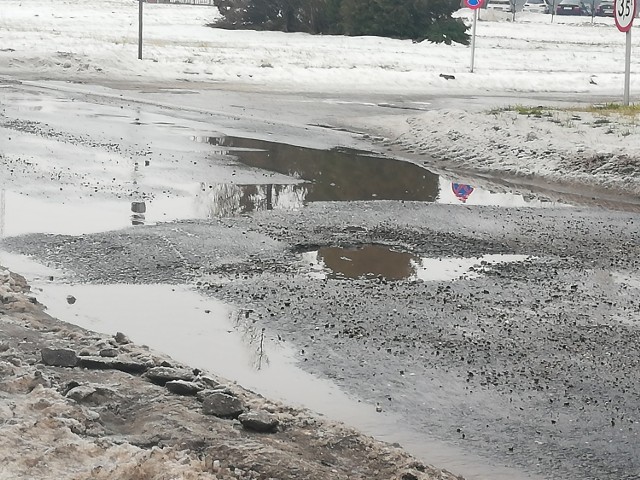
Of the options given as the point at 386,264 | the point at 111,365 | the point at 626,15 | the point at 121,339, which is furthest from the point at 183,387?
the point at 626,15

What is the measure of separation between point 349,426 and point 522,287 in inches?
125

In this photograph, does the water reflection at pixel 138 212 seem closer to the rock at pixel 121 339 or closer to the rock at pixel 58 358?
the rock at pixel 121 339

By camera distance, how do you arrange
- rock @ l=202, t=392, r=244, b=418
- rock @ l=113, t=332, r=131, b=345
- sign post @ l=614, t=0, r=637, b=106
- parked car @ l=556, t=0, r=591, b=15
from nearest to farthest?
1. rock @ l=202, t=392, r=244, b=418
2. rock @ l=113, t=332, r=131, b=345
3. sign post @ l=614, t=0, r=637, b=106
4. parked car @ l=556, t=0, r=591, b=15

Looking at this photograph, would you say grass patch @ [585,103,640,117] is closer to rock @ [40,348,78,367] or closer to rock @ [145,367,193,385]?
rock @ [145,367,193,385]

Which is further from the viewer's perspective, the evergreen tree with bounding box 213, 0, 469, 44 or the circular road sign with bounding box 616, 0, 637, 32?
the evergreen tree with bounding box 213, 0, 469, 44

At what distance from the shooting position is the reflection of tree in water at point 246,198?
1101 centimetres

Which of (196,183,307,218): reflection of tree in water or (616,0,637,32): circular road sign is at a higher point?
(616,0,637,32): circular road sign

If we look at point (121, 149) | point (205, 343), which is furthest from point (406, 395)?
point (121, 149)

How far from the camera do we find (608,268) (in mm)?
9008

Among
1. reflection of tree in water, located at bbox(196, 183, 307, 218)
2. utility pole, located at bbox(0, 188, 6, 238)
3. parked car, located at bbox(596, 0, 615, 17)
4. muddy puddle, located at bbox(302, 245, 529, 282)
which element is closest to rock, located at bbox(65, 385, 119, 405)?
muddy puddle, located at bbox(302, 245, 529, 282)

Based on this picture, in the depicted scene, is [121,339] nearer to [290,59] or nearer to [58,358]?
[58,358]

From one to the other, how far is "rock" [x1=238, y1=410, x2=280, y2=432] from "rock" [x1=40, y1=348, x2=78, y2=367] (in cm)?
113

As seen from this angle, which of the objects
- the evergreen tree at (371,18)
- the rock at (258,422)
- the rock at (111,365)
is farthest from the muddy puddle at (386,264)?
the evergreen tree at (371,18)

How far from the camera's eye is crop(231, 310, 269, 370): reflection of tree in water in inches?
256
